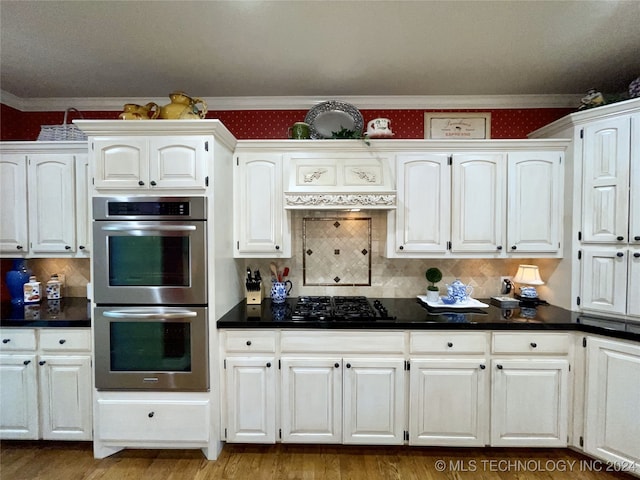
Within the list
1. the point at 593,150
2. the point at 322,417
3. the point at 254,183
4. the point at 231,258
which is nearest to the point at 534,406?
the point at 322,417

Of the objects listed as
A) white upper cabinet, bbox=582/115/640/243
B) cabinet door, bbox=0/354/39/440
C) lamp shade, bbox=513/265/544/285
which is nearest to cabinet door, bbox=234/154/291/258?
cabinet door, bbox=0/354/39/440

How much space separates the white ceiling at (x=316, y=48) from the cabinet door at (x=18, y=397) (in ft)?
6.94

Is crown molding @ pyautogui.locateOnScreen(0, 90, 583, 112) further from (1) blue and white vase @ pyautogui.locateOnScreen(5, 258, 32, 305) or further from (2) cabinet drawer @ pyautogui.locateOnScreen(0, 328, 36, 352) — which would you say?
(2) cabinet drawer @ pyautogui.locateOnScreen(0, 328, 36, 352)

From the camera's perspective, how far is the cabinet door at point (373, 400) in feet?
6.85

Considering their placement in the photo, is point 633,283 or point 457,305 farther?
point 457,305

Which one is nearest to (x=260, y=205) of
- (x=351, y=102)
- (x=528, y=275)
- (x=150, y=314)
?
(x=150, y=314)

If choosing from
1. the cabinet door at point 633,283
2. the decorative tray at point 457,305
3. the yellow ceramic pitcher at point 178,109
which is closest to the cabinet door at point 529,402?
the decorative tray at point 457,305

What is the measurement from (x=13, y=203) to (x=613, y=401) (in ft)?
14.6

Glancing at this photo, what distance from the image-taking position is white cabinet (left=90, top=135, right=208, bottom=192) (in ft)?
6.73

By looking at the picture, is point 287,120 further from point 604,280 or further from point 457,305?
point 604,280

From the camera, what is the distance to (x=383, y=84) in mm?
2492

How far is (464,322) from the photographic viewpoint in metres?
2.09

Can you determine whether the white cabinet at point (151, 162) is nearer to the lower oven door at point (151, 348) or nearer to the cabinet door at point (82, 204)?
the cabinet door at point (82, 204)

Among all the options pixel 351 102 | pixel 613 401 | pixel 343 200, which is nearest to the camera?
pixel 613 401
